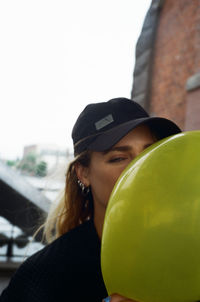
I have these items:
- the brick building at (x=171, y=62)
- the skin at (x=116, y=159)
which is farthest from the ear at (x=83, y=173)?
the brick building at (x=171, y=62)

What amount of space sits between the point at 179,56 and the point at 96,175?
421 centimetres

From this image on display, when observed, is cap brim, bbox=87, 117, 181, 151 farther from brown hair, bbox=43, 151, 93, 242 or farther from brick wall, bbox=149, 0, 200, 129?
brick wall, bbox=149, 0, 200, 129

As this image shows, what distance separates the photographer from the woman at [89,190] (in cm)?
75

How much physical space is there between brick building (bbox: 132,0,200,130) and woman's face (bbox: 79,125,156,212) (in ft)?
9.99

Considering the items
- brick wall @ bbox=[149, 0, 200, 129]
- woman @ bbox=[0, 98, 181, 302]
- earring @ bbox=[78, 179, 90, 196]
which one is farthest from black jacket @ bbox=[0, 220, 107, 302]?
brick wall @ bbox=[149, 0, 200, 129]

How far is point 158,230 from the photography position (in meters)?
0.44

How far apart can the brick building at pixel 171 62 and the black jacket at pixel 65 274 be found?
3.02 m

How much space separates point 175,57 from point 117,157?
4342 millimetres

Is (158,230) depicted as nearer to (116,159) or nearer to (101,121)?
(116,159)

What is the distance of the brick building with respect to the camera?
4.10m

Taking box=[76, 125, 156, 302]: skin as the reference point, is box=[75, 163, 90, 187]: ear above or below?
below

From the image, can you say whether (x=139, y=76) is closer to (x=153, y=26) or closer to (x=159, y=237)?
(x=153, y=26)

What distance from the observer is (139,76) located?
17.9 ft

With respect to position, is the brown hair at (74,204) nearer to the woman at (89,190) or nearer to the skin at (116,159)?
the woman at (89,190)
